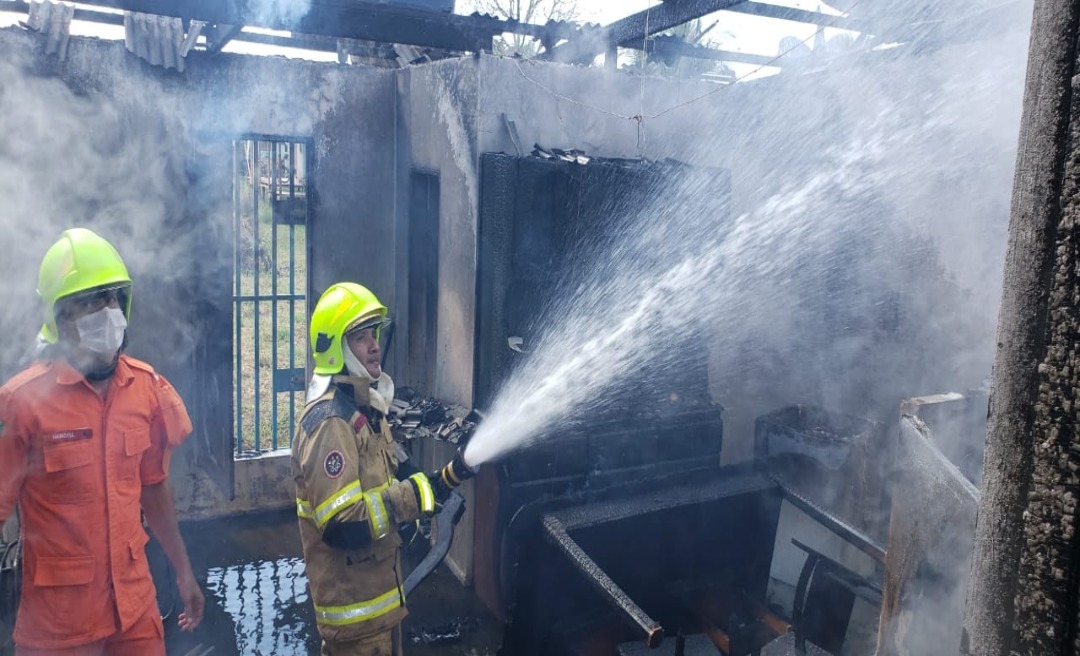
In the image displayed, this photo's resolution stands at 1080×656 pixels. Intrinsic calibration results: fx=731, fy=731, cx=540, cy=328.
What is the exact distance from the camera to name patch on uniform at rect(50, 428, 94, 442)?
3.23 meters

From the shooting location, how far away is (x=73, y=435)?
3.27 m

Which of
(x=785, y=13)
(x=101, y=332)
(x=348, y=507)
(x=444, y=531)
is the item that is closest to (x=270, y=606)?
(x=444, y=531)

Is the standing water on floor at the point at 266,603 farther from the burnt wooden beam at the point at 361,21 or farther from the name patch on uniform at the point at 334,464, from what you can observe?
the burnt wooden beam at the point at 361,21

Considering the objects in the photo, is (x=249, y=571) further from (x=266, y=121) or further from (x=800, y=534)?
(x=800, y=534)

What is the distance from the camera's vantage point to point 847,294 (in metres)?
6.20

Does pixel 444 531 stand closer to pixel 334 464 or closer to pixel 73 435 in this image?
pixel 334 464

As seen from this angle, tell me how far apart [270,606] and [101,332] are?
11.0 ft

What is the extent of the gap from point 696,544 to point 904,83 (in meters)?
3.80

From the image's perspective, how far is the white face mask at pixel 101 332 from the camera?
3.31 m

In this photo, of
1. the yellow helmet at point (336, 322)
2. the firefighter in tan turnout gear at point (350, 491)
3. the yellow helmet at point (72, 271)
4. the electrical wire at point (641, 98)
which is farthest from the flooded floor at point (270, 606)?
the electrical wire at point (641, 98)

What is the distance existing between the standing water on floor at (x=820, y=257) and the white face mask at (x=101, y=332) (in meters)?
2.09

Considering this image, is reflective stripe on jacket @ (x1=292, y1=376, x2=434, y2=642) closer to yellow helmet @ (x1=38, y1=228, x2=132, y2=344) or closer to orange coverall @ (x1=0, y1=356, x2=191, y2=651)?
orange coverall @ (x1=0, y1=356, x2=191, y2=651)

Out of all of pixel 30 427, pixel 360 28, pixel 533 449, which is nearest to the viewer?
pixel 30 427

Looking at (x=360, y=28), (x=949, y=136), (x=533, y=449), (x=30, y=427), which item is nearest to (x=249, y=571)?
(x=533, y=449)
